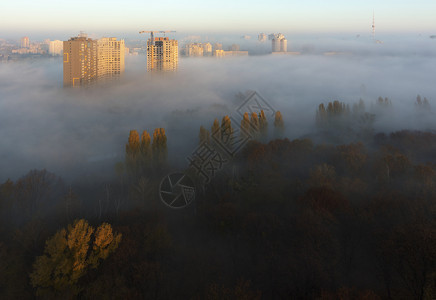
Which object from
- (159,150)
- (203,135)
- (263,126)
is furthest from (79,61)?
(263,126)

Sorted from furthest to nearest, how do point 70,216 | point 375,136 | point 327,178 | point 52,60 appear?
point 52,60 < point 375,136 < point 327,178 < point 70,216

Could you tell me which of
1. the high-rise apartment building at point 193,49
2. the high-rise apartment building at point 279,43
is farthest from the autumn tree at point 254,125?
the high-rise apartment building at point 279,43

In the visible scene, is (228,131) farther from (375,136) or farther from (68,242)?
(68,242)

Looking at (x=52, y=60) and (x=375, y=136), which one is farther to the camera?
(x=52, y=60)

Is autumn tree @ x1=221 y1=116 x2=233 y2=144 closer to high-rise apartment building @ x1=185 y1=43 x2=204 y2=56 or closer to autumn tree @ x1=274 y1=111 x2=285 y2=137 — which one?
autumn tree @ x1=274 y1=111 x2=285 y2=137

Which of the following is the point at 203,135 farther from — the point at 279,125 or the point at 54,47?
the point at 54,47

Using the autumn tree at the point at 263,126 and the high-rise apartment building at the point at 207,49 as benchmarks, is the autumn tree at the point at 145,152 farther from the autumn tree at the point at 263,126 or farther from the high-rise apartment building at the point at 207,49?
the high-rise apartment building at the point at 207,49

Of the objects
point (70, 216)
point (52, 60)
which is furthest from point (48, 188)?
point (52, 60)
